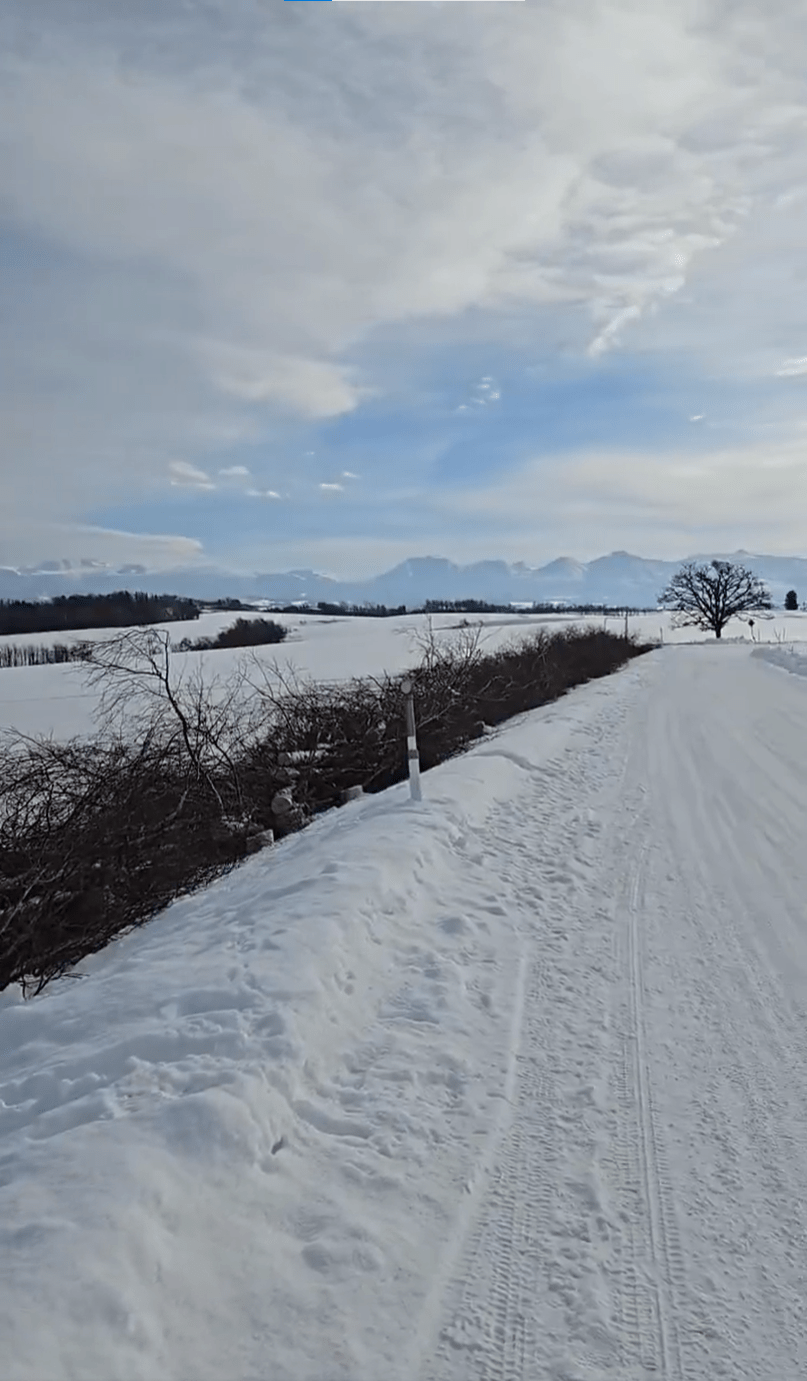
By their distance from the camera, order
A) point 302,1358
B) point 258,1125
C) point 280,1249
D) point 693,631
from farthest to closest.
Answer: point 693,631 < point 258,1125 < point 280,1249 < point 302,1358

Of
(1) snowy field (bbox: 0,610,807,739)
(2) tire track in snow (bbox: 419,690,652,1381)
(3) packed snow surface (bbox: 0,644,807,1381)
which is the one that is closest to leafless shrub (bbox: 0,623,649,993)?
(1) snowy field (bbox: 0,610,807,739)

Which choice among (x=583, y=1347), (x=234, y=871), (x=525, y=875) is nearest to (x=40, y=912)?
(x=234, y=871)

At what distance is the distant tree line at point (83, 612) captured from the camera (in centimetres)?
8656

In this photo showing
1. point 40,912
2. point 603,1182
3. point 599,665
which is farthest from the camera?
point 599,665

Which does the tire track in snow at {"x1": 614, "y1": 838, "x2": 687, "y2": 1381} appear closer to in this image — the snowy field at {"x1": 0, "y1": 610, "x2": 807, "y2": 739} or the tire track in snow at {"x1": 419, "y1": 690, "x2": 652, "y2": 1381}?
the tire track in snow at {"x1": 419, "y1": 690, "x2": 652, "y2": 1381}

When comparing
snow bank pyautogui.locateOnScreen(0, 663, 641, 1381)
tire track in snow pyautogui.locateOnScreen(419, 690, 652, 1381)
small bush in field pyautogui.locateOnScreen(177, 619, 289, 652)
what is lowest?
tire track in snow pyautogui.locateOnScreen(419, 690, 652, 1381)

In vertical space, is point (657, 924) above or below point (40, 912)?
above

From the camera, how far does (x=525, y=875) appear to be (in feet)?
22.2

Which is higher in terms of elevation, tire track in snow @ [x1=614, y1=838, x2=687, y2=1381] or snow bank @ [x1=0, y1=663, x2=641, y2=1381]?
snow bank @ [x1=0, y1=663, x2=641, y2=1381]

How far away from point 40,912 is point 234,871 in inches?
79.7

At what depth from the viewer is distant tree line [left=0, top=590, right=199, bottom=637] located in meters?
86.6

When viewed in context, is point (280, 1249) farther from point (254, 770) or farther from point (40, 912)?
point (254, 770)

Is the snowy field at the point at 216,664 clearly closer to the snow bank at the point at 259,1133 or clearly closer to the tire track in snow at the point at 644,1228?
the snow bank at the point at 259,1133

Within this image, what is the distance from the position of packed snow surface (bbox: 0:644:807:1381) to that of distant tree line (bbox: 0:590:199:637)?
7851cm
